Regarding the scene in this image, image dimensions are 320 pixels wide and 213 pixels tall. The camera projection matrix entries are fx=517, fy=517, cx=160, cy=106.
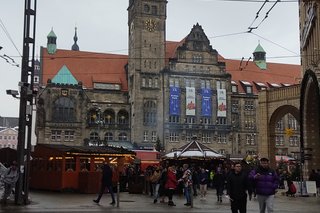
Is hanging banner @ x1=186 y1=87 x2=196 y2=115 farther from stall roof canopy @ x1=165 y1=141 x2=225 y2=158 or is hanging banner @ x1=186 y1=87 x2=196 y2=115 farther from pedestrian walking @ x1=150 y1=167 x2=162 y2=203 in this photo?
pedestrian walking @ x1=150 y1=167 x2=162 y2=203

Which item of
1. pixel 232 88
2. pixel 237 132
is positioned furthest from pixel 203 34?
pixel 237 132

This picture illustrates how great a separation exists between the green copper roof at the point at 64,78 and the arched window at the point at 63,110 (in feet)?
9.02

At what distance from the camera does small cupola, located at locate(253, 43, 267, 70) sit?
318 feet

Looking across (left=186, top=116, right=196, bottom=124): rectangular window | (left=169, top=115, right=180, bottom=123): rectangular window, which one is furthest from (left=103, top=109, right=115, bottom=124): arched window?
(left=186, top=116, right=196, bottom=124): rectangular window

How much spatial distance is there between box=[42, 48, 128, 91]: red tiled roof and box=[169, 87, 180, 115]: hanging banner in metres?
8.78

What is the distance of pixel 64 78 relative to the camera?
8056 centimetres

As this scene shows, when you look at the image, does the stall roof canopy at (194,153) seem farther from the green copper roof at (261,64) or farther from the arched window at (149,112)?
the green copper roof at (261,64)

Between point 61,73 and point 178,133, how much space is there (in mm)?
20589

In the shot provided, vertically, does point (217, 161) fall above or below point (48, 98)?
below

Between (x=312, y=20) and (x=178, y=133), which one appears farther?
(x=178, y=133)

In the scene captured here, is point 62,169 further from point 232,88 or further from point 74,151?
point 232,88

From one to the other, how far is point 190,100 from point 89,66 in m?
18.5

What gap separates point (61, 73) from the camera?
80938 millimetres

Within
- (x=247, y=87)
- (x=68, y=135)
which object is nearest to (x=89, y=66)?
(x=68, y=135)
